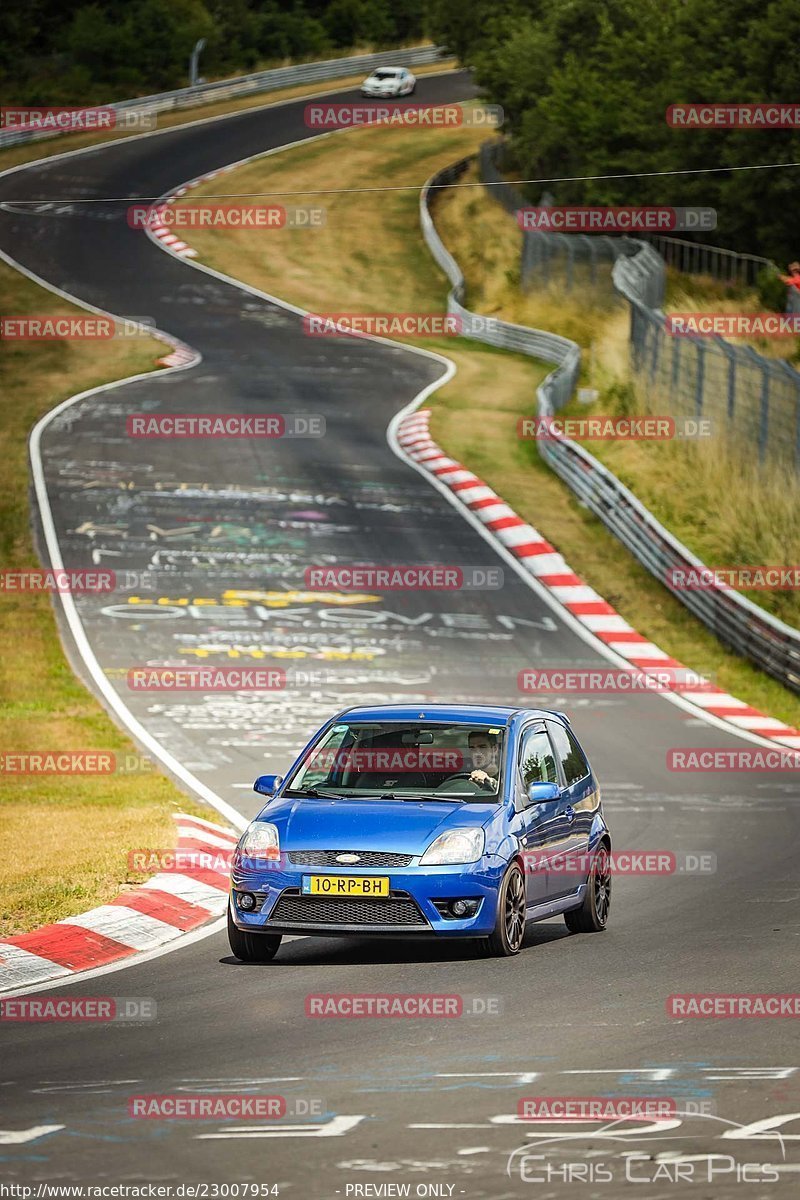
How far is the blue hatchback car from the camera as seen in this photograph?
11.3 m

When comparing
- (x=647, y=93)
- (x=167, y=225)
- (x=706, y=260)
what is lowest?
(x=167, y=225)

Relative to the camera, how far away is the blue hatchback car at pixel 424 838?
11281mm

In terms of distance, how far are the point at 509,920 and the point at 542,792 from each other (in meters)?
0.86

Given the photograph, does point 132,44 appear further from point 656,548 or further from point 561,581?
point 656,548

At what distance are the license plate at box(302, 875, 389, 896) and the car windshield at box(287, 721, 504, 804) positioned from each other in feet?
2.78

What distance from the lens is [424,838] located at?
37.3 feet

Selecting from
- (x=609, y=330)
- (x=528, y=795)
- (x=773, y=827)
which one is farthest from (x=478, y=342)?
(x=528, y=795)

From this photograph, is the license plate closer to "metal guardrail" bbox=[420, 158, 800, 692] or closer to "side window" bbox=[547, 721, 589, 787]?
"side window" bbox=[547, 721, 589, 787]

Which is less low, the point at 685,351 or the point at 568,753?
the point at 568,753

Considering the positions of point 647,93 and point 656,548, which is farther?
point 647,93

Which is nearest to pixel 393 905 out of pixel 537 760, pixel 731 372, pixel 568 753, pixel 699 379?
Answer: pixel 537 760

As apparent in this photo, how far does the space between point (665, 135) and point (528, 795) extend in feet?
148

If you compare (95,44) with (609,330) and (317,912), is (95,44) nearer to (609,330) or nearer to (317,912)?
(609,330)

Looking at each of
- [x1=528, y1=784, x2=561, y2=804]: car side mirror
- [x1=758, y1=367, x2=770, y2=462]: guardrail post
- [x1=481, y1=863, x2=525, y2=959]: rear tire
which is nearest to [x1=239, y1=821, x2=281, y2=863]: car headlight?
[x1=481, y1=863, x2=525, y2=959]: rear tire
